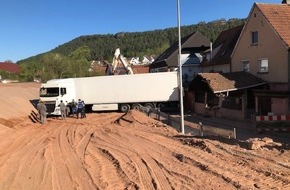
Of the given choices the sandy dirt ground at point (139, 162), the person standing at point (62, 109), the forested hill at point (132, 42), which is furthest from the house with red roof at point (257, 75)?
the forested hill at point (132, 42)

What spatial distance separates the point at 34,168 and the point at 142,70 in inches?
2976

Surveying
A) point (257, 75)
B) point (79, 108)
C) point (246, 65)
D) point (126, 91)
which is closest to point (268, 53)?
point (257, 75)

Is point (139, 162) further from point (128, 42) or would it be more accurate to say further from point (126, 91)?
point (128, 42)

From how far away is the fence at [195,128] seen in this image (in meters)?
18.1

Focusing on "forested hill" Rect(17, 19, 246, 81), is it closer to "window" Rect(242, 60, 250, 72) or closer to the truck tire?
the truck tire

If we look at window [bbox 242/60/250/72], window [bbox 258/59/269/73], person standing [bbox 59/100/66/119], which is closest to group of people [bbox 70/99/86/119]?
person standing [bbox 59/100/66/119]

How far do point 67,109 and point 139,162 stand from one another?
909 inches

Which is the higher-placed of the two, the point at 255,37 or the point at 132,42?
the point at 132,42

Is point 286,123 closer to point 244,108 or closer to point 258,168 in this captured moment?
point 244,108

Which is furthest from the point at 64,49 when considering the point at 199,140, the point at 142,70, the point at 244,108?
the point at 199,140

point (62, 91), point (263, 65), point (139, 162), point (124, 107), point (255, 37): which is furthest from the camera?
point (124, 107)

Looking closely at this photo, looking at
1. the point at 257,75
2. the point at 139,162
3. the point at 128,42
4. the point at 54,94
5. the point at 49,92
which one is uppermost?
the point at 128,42

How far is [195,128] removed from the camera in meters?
22.8

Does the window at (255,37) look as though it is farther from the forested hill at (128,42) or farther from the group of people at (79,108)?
the forested hill at (128,42)
